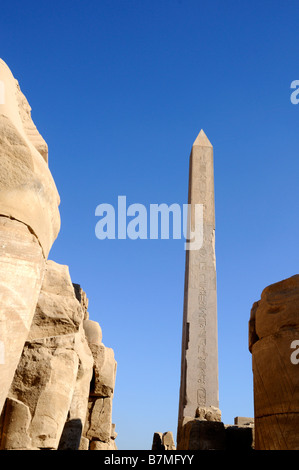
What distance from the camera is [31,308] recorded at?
6.49ft

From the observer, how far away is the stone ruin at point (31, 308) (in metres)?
1.91

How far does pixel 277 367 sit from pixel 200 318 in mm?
7537

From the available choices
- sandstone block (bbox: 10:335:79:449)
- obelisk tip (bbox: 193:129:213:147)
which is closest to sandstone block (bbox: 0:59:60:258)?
sandstone block (bbox: 10:335:79:449)

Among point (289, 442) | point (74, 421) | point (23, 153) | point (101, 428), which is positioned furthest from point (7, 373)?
point (101, 428)

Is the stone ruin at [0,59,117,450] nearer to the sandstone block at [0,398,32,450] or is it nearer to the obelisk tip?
the sandstone block at [0,398,32,450]

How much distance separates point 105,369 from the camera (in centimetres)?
468

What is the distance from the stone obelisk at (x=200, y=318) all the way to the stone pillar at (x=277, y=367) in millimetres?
6905

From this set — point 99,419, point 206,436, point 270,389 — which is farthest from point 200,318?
point 270,389

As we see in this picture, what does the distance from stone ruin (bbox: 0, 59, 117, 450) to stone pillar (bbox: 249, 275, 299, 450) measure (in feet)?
4.28

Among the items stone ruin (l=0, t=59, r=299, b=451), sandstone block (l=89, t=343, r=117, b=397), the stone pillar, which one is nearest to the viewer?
stone ruin (l=0, t=59, r=299, b=451)

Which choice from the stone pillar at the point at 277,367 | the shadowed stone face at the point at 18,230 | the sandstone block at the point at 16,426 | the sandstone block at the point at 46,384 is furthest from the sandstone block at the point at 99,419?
the shadowed stone face at the point at 18,230

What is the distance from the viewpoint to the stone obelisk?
1050cm
